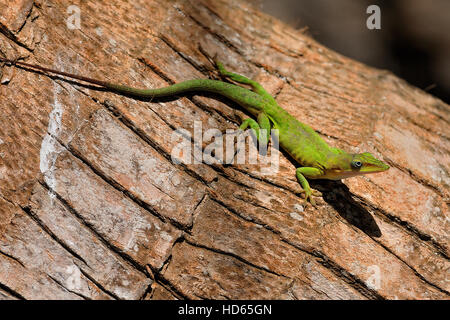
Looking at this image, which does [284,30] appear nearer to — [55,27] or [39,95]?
[55,27]

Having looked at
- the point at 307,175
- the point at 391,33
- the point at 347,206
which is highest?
the point at 391,33

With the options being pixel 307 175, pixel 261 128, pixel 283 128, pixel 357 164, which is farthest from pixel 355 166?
pixel 261 128

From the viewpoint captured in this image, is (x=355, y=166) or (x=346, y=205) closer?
(x=355, y=166)

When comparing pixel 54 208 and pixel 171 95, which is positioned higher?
pixel 171 95

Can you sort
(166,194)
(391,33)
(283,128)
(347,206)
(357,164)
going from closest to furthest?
1. (166,194)
2. (357,164)
3. (347,206)
4. (283,128)
5. (391,33)

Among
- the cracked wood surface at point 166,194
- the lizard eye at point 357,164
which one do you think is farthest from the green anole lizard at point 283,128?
the cracked wood surface at point 166,194

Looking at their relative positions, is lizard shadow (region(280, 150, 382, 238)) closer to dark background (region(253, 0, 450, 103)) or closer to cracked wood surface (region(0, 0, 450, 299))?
cracked wood surface (region(0, 0, 450, 299))

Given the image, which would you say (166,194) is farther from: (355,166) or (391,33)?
(391,33)

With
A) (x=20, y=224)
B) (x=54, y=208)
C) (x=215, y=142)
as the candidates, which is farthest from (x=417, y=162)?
(x=20, y=224)
